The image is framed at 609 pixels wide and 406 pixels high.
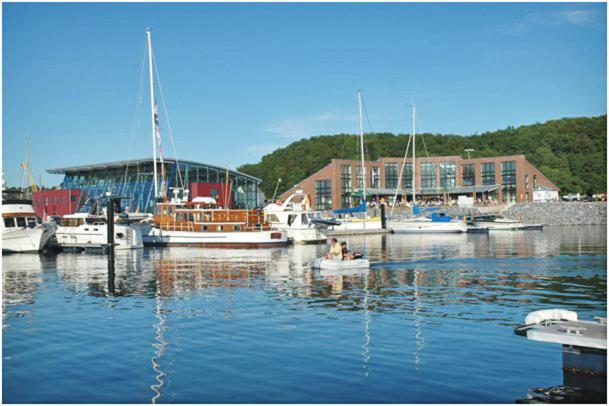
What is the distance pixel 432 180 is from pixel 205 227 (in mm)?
78437

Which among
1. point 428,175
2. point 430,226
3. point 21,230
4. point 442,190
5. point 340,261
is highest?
point 428,175

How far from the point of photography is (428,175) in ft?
427

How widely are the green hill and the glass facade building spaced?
4187cm

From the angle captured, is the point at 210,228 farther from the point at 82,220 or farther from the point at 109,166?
the point at 109,166

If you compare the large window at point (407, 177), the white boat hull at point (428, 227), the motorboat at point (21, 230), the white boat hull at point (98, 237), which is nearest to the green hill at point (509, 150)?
the large window at point (407, 177)

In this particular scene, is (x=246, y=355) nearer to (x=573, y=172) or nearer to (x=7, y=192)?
A: (x=7, y=192)

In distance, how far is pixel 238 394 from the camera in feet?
43.2

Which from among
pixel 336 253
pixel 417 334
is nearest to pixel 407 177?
pixel 336 253

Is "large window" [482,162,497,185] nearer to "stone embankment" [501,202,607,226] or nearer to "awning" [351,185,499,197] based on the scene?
"awning" [351,185,499,197]

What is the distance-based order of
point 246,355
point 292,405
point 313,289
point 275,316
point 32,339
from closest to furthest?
point 292,405 < point 246,355 < point 32,339 < point 275,316 < point 313,289

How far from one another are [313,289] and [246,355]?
37.7 feet

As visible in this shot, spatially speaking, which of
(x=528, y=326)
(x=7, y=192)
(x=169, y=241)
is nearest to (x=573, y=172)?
(x=169, y=241)

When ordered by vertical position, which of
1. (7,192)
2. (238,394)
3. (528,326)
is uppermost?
(7,192)

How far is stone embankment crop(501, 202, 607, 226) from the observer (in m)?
109
